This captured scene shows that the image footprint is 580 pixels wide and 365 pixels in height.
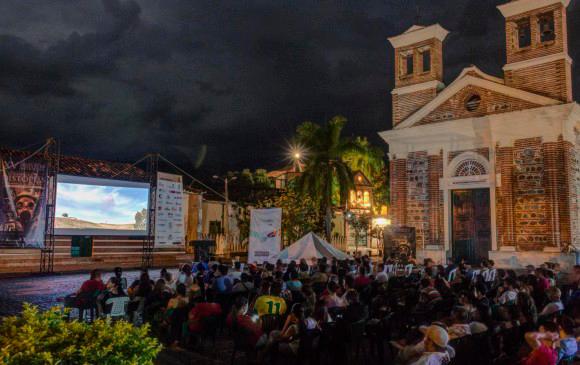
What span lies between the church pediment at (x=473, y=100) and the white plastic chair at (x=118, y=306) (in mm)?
15045

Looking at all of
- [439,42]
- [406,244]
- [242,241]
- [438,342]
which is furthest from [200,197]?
[438,342]

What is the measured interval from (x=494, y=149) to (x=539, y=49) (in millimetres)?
3983

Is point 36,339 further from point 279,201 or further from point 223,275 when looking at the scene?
point 279,201

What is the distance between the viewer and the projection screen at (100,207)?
20.3 metres

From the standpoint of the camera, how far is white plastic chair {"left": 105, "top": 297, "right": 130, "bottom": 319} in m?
8.64

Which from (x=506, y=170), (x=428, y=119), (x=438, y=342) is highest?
(x=428, y=119)

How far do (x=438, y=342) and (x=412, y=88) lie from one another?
1773cm

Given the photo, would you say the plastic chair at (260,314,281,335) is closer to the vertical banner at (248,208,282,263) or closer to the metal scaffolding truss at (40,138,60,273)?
the vertical banner at (248,208,282,263)

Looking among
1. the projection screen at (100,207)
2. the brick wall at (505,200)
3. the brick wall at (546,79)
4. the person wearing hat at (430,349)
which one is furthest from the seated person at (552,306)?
the projection screen at (100,207)

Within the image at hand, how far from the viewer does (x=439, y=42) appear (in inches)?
829

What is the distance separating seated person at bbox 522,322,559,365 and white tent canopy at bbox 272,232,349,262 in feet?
30.5

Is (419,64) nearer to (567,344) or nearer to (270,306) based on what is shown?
(270,306)

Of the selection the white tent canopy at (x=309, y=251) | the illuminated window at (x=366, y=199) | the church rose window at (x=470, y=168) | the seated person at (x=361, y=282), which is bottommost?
the seated person at (x=361, y=282)

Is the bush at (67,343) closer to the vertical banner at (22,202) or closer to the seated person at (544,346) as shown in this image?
the seated person at (544,346)
